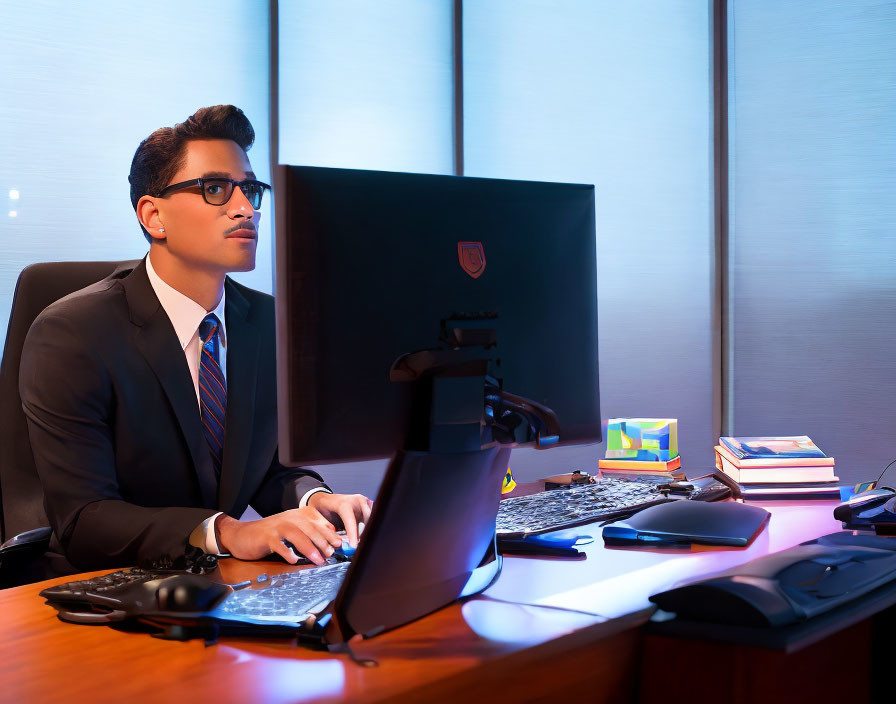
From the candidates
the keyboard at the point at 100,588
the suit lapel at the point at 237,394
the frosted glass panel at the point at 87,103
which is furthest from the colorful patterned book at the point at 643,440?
the frosted glass panel at the point at 87,103

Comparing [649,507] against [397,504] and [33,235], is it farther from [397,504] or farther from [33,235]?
[33,235]

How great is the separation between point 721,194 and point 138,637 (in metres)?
3.24

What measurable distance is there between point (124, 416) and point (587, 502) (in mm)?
923

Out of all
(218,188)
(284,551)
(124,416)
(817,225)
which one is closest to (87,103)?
(218,188)

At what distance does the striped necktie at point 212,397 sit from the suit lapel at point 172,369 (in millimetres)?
34

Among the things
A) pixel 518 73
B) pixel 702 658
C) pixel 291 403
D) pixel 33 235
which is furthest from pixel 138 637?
pixel 518 73

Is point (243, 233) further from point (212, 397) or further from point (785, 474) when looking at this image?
point (785, 474)

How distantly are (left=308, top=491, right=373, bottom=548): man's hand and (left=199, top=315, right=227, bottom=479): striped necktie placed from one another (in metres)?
0.32

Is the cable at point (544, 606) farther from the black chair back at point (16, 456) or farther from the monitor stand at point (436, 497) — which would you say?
the black chair back at point (16, 456)

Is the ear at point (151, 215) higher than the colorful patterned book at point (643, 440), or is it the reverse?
the ear at point (151, 215)

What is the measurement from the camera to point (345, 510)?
144cm

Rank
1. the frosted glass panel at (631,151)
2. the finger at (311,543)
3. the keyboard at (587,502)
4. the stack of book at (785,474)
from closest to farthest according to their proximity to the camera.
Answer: the finger at (311,543)
the keyboard at (587,502)
the stack of book at (785,474)
the frosted glass panel at (631,151)

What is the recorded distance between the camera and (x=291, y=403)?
1048 mm

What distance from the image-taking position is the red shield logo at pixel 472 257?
116 cm
